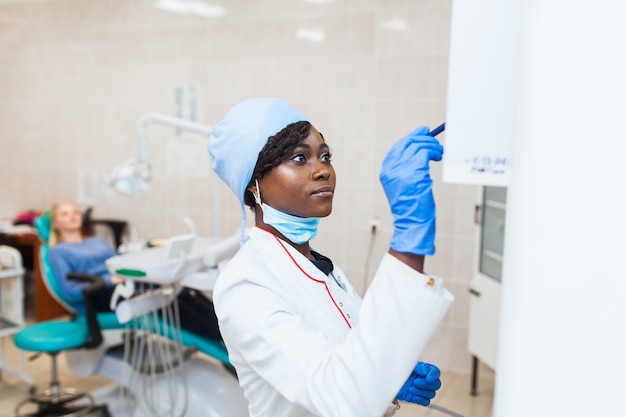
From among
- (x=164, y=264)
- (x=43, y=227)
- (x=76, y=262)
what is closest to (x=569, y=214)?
(x=164, y=264)

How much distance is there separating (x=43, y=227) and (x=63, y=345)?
2.61 ft

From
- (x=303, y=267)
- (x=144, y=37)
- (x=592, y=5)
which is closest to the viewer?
(x=592, y=5)

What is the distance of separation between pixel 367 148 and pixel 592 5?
10.6 feet

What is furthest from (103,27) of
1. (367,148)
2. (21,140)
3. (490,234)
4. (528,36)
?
(528,36)

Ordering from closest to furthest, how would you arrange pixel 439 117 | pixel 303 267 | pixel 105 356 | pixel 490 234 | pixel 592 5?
pixel 592 5 < pixel 303 267 < pixel 105 356 < pixel 490 234 < pixel 439 117

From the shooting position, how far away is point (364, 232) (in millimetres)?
3736

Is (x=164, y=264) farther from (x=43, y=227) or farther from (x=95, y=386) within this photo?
(x=95, y=386)

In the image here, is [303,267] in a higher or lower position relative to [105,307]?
higher

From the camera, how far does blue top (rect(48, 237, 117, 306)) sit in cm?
290

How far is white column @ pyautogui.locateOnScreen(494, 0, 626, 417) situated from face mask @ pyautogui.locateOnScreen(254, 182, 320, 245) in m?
0.60

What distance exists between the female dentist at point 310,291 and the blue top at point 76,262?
2.03 m

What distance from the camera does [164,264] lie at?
2.34 meters

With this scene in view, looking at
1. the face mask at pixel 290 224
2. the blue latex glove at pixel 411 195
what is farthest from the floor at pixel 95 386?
the blue latex glove at pixel 411 195

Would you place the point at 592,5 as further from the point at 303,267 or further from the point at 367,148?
the point at 367,148
